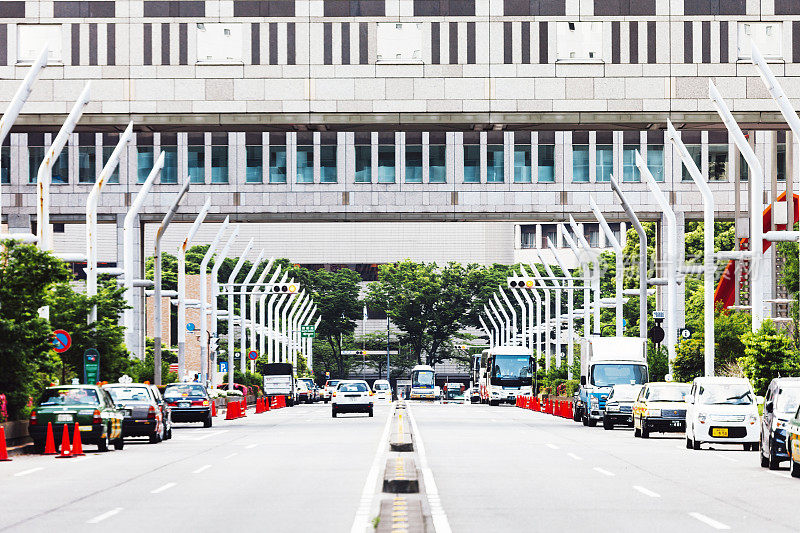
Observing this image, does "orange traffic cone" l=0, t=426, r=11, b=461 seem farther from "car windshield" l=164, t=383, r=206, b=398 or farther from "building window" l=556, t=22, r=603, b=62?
"car windshield" l=164, t=383, r=206, b=398

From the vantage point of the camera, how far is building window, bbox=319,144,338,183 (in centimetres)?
7800

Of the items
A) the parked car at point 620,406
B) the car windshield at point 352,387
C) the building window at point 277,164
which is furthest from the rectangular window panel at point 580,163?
the parked car at point 620,406

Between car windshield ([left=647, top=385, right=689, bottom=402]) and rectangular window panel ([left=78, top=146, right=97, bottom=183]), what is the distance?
4353 cm

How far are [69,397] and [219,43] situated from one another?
1586 centimetres

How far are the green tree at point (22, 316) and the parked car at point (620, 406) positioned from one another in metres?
20.0

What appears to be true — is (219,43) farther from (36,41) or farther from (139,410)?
(139,410)

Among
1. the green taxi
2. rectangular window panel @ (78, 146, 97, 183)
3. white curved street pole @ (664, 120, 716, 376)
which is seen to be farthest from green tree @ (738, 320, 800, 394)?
rectangular window panel @ (78, 146, 97, 183)

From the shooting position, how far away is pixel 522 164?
3108 inches

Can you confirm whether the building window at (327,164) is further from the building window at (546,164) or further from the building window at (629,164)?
the building window at (629,164)

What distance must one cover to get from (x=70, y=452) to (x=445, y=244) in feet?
452

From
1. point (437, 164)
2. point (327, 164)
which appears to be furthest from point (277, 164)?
point (437, 164)

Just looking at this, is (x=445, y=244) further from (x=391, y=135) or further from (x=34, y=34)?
(x=34, y=34)

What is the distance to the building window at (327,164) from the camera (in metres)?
78.0

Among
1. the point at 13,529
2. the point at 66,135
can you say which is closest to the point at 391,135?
the point at 66,135
